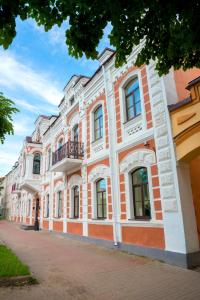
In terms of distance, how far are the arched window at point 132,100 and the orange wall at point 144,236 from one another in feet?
14.0

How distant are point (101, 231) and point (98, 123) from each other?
17.1 ft

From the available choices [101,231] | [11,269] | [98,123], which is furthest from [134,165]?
[11,269]

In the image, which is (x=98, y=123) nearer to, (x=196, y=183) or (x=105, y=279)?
(x=196, y=183)

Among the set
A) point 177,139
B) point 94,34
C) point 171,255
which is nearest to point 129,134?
point 177,139

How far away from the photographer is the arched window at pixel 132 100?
9547 millimetres

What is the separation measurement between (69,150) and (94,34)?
9233mm

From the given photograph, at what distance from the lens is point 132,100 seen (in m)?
9.88

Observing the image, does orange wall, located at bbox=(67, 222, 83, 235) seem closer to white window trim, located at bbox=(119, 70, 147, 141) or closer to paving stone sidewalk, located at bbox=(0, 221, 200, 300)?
paving stone sidewalk, located at bbox=(0, 221, 200, 300)

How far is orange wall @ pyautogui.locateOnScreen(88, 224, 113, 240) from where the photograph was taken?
32.3 feet

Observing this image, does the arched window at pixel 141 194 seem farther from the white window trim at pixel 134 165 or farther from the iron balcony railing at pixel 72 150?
the iron balcony railing at pixel 72 150

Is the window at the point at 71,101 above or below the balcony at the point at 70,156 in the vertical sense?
above

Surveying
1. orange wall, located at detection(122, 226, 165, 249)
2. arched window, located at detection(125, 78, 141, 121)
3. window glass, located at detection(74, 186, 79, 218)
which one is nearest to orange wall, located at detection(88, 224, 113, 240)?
orange wall, located at detection(122, 226, 165, 249)

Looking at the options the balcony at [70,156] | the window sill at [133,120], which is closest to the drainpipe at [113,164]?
the window sill at [133,120]

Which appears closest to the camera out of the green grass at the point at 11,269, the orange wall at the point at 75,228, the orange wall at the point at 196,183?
A: the green grass at the point at 11,269
